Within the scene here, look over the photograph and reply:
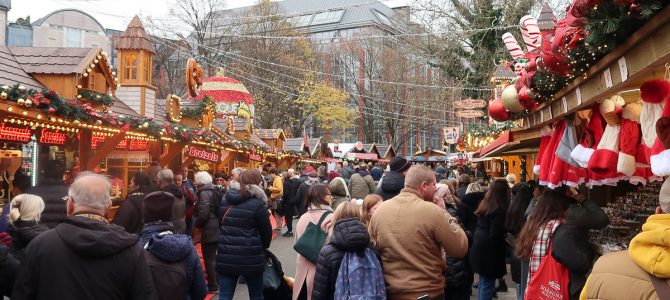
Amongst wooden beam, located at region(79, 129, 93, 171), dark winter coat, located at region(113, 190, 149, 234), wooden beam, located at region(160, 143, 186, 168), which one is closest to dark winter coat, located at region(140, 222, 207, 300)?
dark winter coat, located at region(113, 190, 149, 234)

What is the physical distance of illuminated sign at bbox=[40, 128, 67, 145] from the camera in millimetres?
10641

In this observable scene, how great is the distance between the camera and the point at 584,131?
4.58 metres

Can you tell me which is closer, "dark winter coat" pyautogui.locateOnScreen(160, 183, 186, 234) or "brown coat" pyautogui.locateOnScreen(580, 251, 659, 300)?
"brown coat" pyautogui.locateOnScreen(580, 251, 659, 300)

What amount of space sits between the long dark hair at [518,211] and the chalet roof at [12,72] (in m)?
8.03

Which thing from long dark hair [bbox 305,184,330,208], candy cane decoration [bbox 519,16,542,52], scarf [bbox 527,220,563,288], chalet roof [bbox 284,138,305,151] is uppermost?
chalet roof [bbox 284,138,305,151]

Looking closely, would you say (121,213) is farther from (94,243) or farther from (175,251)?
(94,243)

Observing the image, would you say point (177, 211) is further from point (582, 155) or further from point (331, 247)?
point (582, 155)

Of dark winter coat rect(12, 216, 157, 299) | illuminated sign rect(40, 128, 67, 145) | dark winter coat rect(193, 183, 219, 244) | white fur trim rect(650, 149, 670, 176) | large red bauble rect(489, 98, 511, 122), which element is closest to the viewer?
white fur trim rect(650, 149, 670, 176)

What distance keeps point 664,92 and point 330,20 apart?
72.0 m

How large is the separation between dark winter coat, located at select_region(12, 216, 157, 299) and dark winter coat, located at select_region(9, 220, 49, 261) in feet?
5.58

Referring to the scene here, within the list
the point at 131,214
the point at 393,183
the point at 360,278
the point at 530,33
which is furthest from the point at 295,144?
the point at 360,278

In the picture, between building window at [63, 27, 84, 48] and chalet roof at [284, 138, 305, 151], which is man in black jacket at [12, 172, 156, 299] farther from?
building window at [63, 27, 84, 48]

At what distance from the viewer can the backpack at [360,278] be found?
4004 mm

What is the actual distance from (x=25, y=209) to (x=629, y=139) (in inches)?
185
